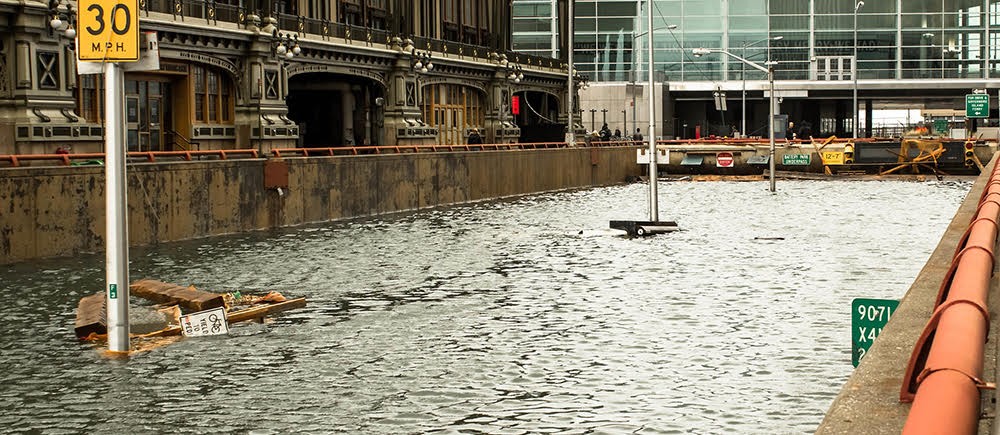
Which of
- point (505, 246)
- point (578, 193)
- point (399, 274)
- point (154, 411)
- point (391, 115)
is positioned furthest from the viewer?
point (391, 115)

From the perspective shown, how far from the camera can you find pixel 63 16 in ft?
129

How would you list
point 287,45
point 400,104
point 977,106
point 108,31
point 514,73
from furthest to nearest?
→ point 514,73, point 977,106, point 400,104, point 287,45, point 108,31

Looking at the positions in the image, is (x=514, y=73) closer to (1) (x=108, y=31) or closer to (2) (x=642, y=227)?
(2) (x=642, y=227)

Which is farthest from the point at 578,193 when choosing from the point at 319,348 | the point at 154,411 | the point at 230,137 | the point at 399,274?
the point at 154,411

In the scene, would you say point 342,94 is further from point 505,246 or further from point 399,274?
point 399,274

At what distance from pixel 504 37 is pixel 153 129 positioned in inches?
1572

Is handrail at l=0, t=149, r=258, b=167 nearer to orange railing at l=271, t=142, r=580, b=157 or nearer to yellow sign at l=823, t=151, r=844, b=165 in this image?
orange railing at l=271, t=142, r=580, b=157

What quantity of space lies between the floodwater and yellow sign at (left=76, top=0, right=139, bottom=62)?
3499mm

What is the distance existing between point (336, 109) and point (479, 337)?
5094 centimetres

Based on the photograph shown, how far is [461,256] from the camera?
30031mm

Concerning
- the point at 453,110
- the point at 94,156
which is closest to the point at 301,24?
the point at 453,110

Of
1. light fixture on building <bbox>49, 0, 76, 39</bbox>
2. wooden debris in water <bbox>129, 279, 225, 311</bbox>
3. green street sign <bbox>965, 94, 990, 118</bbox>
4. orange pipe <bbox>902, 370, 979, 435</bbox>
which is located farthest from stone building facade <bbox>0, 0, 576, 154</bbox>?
orange pipe <bbox>902, 370, 979, 435</bbox>

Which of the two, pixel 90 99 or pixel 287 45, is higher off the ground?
pixel 287 45

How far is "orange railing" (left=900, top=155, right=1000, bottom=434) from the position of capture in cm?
377
